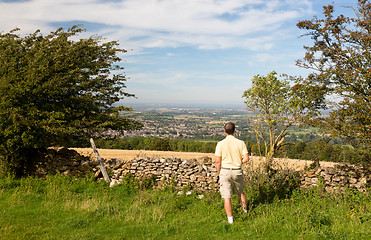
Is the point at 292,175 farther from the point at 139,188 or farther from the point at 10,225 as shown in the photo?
the point at 10,225

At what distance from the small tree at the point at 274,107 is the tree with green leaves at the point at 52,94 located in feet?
20.7

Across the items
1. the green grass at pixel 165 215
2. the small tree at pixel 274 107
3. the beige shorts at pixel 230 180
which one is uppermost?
the small tree at pixel 274 107

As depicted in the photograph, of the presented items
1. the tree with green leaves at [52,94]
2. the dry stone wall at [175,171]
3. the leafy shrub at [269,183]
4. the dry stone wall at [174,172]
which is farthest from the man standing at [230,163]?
the tree with green leaves at [52,94]

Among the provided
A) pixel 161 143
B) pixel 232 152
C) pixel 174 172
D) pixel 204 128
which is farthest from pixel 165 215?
pixel 204 128

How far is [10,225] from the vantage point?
233 inches

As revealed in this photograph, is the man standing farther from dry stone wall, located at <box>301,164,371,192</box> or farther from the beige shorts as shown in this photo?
dry stone wall, located at <box>301,164,371,192</box>

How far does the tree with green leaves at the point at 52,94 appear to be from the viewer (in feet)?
30.0

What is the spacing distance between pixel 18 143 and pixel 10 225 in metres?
4.72

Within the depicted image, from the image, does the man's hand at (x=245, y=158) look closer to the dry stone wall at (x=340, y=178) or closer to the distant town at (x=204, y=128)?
the distant town at (x=204, y=128)

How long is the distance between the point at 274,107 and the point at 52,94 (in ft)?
31.5

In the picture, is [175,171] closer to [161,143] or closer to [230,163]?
[230,163]

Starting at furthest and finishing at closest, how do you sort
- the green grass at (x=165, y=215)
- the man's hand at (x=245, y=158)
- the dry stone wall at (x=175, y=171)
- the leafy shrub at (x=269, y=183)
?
the dry stone wall at (x=175, y=171)
the leafy shrub at (x=269, y=183)
the man's hand at (x=245, y=158)
the green grass at (x=165, y=215)

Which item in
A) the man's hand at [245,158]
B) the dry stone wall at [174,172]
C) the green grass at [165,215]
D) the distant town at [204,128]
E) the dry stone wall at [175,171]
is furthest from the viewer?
the distant town at [204,128]

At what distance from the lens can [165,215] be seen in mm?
6887
